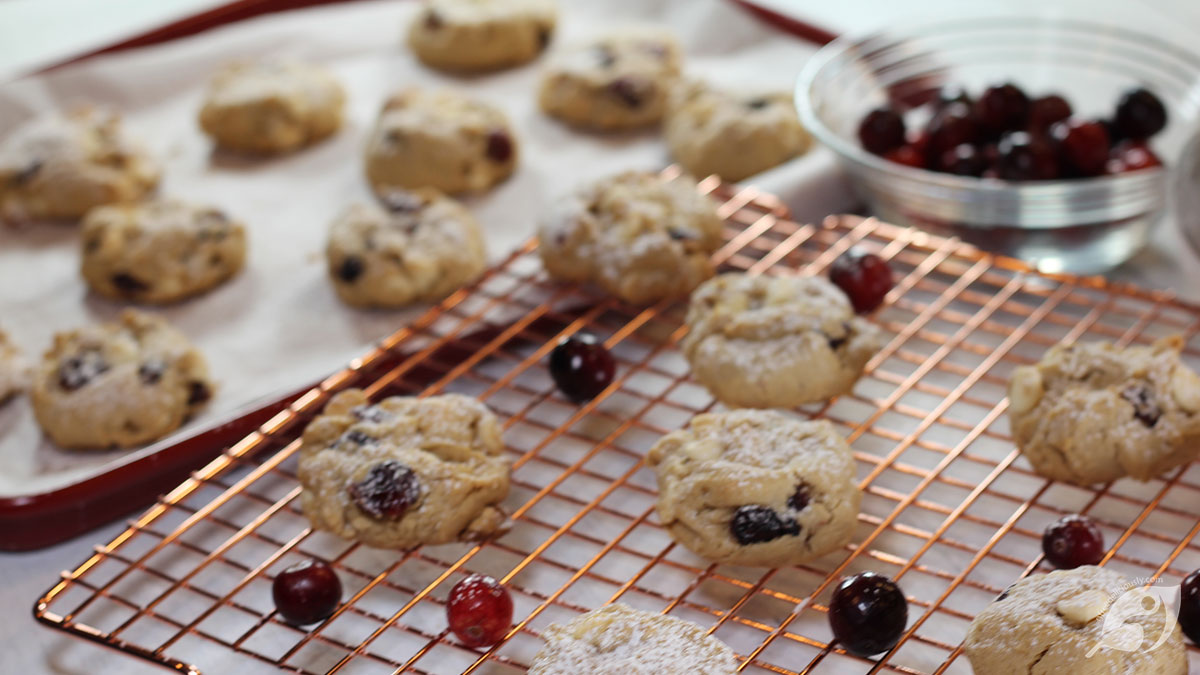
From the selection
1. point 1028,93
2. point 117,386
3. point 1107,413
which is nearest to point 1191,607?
point 1107,413

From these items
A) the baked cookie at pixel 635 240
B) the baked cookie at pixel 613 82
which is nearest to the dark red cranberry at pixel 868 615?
the baked cookie at pixel 635 240

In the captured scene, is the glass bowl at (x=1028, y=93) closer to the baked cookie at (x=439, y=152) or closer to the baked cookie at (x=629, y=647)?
the baked cookie at (x=439, y=152)

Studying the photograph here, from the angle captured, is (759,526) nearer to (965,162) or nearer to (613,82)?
(965,162)

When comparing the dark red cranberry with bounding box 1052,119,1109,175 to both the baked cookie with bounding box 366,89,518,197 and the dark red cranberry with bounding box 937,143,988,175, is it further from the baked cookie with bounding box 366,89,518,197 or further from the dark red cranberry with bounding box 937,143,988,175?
the baked cookie with bounding box 366,89,518,197

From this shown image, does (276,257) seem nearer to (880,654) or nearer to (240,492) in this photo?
(240,492)

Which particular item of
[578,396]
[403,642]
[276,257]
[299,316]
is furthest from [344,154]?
[403,642]

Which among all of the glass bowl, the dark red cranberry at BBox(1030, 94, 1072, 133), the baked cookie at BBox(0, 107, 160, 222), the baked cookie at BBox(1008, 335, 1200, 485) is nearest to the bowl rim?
the glass bowl
